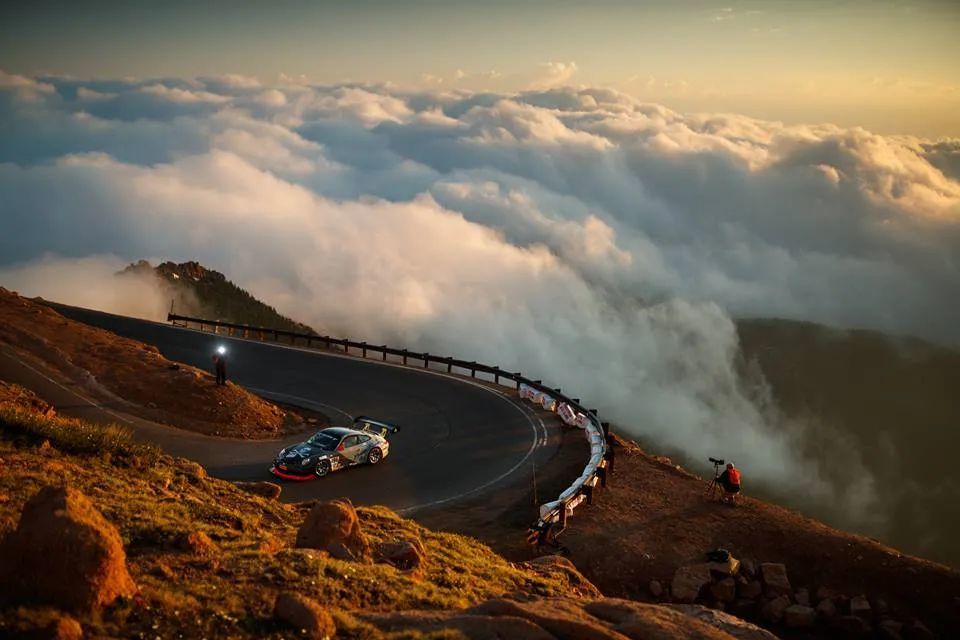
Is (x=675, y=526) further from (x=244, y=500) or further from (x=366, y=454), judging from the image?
(x=244, y=500)

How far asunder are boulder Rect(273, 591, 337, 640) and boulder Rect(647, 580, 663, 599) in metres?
11.3

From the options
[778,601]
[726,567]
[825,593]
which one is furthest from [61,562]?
[825,593]

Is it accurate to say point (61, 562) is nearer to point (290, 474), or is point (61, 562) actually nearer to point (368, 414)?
point (290, 474)

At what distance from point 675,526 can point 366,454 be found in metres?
9.71

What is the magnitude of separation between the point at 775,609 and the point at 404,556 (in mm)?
10197

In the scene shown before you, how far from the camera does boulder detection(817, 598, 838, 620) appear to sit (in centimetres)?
1811

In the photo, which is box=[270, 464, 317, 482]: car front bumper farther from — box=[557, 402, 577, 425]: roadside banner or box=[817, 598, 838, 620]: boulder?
box=[817, 598, 838, 620]: boulder

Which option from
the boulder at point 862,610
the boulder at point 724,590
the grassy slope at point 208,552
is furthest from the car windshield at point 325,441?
the boulder at point 862,610

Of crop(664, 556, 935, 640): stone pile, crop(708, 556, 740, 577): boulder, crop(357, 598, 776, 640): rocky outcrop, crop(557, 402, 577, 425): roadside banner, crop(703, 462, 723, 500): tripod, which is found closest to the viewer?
crop(357, 598, 776, 640): rocky outcrop

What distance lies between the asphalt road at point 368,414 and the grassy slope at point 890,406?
163ft

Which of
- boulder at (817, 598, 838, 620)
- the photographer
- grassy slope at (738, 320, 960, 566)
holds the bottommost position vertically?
grassy slope at (738, 320, 960, 566)

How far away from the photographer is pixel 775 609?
1825cm

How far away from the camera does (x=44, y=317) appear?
34.3m

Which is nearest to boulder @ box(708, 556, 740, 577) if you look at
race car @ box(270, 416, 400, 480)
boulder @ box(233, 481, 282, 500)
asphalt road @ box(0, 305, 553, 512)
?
asphalt road @ box(0, 305, 553, 512)
